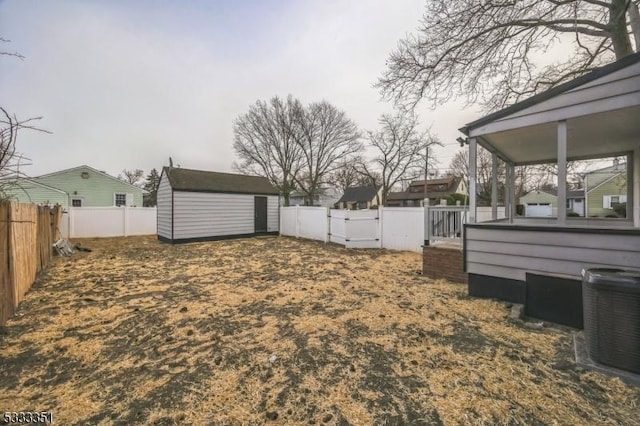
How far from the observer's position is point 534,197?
118 ft

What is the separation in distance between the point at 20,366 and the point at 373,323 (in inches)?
141

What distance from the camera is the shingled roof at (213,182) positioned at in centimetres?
1138

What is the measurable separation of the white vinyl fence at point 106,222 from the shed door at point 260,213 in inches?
216

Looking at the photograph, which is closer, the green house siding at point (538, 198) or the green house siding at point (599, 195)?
the green house siding at point (599, 195)

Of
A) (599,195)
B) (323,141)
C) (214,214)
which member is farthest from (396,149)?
(214,214)

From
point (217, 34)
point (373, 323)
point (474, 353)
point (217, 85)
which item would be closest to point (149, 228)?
point (217, 85)

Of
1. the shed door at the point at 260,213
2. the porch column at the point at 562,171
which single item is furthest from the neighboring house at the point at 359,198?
the porch column at the point at 562,171

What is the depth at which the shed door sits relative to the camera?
13712 millimetres

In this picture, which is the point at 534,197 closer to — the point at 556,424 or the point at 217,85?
the point at 217,85

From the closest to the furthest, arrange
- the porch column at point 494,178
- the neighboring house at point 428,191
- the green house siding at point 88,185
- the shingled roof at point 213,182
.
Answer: the porch column at point 494,178 → the shingled roof at point 213,182 → the green house siding at point 88,185 → the neighboring house at point 428,191

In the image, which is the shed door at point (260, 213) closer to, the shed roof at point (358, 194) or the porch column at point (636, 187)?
the porch column at point (636, 187)

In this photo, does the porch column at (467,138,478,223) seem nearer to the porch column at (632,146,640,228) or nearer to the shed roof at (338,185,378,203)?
the porch column at (632,146,640,228)

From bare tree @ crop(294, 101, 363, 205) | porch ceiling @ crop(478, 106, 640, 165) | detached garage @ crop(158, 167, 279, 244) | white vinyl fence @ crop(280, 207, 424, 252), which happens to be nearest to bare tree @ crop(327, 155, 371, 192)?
bare tree @ crop(294, 101, 363, 205)

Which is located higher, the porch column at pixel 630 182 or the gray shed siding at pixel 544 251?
the porch column at pixel 630 182
